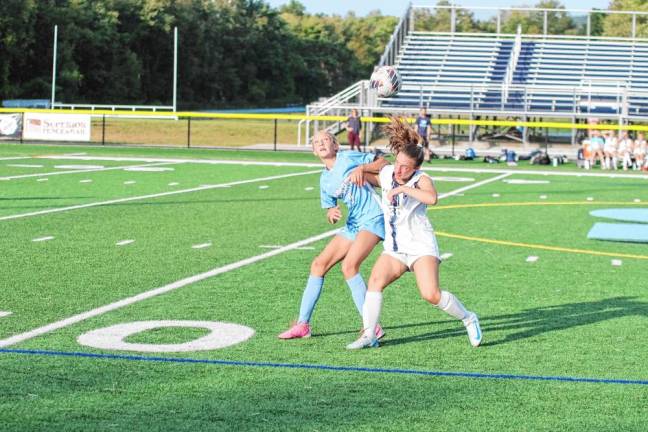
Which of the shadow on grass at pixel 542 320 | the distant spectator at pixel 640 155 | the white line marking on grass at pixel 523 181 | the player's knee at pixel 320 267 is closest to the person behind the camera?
the player's knee at pixel 320 267

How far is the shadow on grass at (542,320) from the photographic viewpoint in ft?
26.4

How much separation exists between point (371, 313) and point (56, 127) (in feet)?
99.3

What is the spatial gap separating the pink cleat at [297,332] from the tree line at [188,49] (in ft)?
134

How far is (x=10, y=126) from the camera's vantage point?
3659cm

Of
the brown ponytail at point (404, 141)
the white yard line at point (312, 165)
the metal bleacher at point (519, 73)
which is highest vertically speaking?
the metal bleacher at point (519, 73)

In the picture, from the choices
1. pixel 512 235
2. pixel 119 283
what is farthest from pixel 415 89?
pixel 119 283

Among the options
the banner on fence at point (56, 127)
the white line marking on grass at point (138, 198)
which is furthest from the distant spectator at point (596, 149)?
the banner on fence at point (56, 127)

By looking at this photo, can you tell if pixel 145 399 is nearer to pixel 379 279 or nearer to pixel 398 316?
pixel 379 279

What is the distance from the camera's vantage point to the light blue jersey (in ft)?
25.8

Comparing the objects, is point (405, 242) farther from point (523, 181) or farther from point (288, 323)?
point (523, 181)

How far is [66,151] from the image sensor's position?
32.8m

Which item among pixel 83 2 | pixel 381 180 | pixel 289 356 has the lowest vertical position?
pixel 289 356

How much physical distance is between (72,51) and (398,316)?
72.3m

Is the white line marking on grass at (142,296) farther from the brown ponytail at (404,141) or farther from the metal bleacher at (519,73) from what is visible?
the metal bleacher at (519,73)
